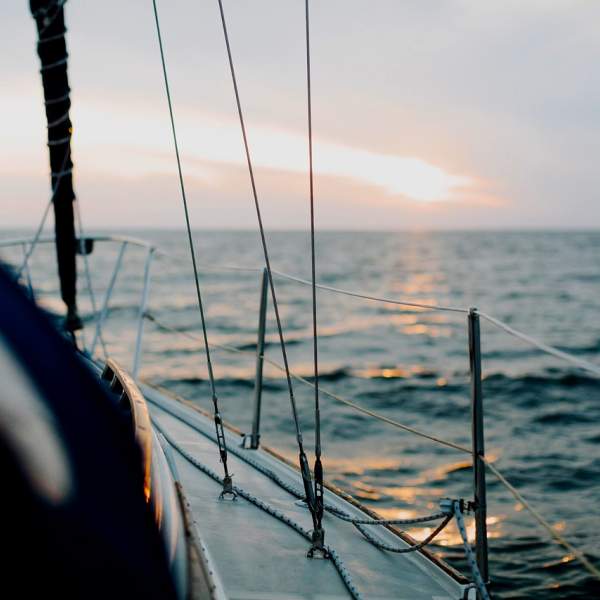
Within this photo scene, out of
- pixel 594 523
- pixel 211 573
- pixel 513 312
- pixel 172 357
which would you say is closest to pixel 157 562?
pixel 211 573

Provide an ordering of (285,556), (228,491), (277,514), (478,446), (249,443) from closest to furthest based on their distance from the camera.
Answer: (478,446), (285,556), (277,514), (228,491), (249,443)

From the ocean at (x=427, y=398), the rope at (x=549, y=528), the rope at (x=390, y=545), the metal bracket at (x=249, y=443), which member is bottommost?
the ocean at (x=427, y=398)

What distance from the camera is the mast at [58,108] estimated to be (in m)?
3.67

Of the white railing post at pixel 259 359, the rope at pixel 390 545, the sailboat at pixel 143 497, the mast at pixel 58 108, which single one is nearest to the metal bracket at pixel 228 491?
the sailboat at pixel 143 497

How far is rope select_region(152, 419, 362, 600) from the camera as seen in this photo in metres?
2.26

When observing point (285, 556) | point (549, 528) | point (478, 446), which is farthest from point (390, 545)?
point (549, 528)

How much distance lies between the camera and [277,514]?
110 inches

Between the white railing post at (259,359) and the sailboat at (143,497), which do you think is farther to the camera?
the white railing post at (259,359)

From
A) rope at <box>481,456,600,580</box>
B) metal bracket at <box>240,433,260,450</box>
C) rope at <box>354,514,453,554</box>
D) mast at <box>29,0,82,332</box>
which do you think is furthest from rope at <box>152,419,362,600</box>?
mast at <box>29,0,82,332</box>

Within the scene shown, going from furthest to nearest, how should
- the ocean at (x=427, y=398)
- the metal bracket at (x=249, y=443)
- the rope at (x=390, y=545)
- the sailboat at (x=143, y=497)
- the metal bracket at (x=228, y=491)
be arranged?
the ocean at (x=427, y=398), the metal bracket at (x=249, y=443), the metal bracket at (x=228, y=491), the rope at (x=390, y=545), the sailboat at (x=143, y=497)

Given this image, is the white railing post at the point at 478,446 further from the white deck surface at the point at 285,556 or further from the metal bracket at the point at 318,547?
the metal bracket at the point at 318,547

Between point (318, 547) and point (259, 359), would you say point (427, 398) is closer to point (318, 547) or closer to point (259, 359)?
point (259, 359)

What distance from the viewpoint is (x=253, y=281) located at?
35.4 m

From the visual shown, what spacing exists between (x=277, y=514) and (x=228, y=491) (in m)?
0.25
